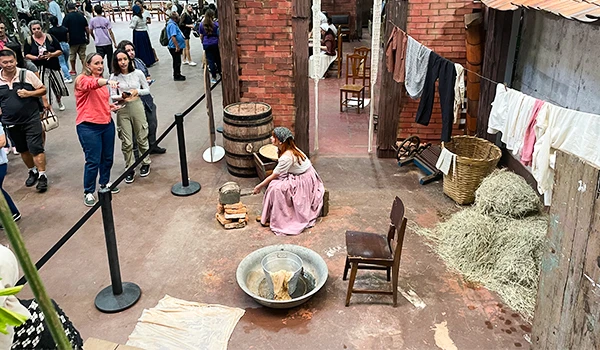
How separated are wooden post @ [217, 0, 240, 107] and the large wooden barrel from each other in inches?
11.5

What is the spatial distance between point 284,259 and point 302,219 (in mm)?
1059

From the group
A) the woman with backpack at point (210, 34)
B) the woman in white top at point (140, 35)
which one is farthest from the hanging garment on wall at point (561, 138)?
the woman in white top at point (140, 35)

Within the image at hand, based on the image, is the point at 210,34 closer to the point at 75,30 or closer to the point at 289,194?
the point at 75,30

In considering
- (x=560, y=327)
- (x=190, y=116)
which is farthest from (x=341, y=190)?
(x=190, y=116)

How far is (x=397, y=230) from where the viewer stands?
168 inches

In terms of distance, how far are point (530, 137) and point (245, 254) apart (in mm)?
3070

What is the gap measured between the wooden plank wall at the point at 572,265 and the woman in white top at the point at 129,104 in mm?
4884

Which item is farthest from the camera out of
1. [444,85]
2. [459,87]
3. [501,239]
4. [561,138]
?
[444,85]

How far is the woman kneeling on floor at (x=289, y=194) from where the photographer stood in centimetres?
543

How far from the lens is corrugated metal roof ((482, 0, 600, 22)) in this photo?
142 inches

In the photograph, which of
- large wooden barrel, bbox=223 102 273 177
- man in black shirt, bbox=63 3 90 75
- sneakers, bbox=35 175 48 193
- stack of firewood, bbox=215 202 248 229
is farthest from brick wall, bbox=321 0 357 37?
stack of firewood, bbox=215 202 248 229

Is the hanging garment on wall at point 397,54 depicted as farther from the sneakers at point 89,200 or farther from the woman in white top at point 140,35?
the woman in white top at point 140,35

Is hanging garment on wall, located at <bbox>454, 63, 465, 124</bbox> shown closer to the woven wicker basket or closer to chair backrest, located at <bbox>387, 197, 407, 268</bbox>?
the woven wicker basket

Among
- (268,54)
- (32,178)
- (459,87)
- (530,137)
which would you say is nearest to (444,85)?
(459,87)
